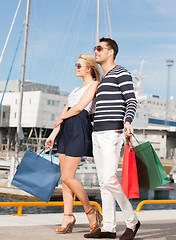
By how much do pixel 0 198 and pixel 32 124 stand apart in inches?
1804

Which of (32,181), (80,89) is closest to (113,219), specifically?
(32,181)

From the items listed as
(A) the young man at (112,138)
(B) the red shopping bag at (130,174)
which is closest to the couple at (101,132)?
(A) the young man at (112,138)

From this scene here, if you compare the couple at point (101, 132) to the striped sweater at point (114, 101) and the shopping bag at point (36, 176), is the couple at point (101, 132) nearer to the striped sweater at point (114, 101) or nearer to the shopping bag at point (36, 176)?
the striped sweater at point (114, 101)

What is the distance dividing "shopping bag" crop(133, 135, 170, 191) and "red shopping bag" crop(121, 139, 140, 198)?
101 mm

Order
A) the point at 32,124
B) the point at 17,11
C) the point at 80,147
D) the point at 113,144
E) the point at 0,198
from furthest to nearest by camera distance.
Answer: the point at 32,124
the point at 17,11
the point at 0,198
the point at 80,147
the point at 113,144

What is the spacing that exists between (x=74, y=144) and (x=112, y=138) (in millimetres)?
495

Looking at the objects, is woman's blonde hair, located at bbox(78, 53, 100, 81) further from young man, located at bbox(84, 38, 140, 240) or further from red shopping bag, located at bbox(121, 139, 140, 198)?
red shopping bag, located at bbox(121, 139, 140, 198)

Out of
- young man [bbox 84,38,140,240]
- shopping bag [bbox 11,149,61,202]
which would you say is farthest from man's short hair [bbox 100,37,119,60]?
shopping bag [bbox 11,149,61,202]

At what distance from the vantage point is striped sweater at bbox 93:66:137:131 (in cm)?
432

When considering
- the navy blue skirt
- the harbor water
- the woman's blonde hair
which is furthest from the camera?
the harbor water

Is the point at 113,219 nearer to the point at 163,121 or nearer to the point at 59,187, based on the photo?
the point at 59,187

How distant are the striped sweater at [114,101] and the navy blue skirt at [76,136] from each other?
22 cm

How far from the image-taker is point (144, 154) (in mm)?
4500

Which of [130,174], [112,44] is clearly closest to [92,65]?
[112,44]
